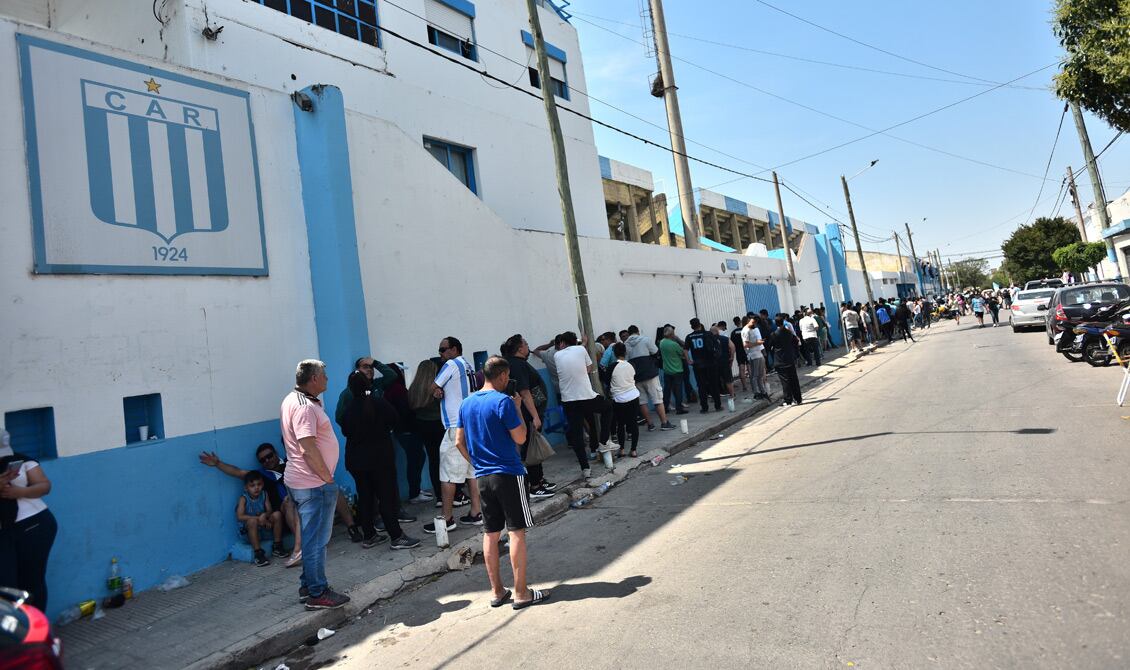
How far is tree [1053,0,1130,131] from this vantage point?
7739 millimetres

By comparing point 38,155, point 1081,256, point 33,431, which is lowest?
point 33,431

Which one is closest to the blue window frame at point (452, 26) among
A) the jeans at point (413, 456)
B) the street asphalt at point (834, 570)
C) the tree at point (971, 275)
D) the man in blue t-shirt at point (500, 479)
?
the jeans at point (413, 456)

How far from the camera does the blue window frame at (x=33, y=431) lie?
524 centimetres

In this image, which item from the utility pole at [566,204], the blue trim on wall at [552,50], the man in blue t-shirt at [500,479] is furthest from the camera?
the blue trim on wall at [552,50]

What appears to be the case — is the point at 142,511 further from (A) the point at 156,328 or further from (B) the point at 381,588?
(B) the point at 381,588

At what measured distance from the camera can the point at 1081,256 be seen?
33156mm

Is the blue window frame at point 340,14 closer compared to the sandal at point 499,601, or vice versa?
the sandal at point 499,601

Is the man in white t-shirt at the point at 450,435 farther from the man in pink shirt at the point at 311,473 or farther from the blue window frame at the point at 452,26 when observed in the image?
the blue window frame at the point at 452,26

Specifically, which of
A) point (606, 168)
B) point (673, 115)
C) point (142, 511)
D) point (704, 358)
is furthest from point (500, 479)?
point (606, 168)

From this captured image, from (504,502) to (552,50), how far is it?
1528 centimetres

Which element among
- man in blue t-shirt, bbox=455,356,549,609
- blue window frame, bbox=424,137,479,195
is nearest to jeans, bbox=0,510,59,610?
man in blue t-shirt, bbox=455,356,549,609

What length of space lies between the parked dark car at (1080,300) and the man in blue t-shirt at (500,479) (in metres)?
14.1

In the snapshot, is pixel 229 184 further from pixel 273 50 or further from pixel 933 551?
pixel 933 551

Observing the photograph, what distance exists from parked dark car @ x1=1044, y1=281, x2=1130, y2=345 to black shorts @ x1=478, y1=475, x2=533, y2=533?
46.3 feet
